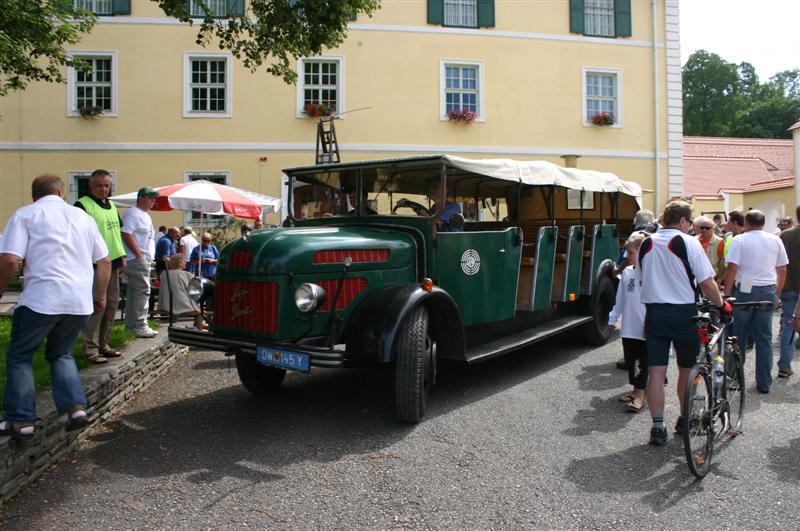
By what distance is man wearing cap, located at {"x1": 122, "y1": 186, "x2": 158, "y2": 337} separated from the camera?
6660 millimetres

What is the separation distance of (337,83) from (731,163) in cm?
2759

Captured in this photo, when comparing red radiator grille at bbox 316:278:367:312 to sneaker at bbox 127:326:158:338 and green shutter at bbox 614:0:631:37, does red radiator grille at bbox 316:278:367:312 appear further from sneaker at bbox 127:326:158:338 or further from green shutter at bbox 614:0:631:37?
green shutter at bbox 614:0:631:37

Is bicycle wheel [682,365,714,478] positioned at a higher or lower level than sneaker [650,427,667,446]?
higher

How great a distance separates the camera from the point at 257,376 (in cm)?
562

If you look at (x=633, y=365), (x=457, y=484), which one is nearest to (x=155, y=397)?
(x=457, y=484)

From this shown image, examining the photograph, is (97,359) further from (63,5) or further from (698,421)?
(63,5)

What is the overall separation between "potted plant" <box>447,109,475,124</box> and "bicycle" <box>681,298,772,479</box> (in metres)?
13.6

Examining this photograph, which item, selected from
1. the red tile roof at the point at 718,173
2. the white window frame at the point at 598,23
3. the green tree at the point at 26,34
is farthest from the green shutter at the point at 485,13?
the red tile roof at the point at 718,173

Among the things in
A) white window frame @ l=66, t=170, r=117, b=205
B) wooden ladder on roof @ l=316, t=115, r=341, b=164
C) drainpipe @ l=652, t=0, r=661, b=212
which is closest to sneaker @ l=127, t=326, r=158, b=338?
wooden ladder on roof @ l=316, t=115, r=341, b=164

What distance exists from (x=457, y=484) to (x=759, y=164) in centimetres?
3907

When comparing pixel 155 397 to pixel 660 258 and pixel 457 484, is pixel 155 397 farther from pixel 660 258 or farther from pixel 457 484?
pixel 660 258

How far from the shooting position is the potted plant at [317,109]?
16.8 m

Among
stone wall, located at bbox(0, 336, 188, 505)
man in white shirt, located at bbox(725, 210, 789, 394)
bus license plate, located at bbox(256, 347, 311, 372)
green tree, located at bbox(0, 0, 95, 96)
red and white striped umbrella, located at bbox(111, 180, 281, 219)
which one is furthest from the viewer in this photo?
red and white striped umbrella, located at bbox(111, 180, 281, 219)

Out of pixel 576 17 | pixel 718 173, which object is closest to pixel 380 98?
pixel 576 17
